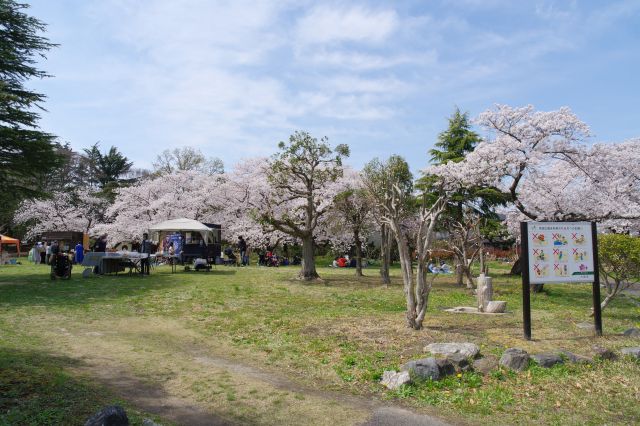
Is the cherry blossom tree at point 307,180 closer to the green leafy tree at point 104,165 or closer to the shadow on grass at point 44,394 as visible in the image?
the shadow on grass at point 44,394

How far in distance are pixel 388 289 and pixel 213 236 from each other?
16.1 metres

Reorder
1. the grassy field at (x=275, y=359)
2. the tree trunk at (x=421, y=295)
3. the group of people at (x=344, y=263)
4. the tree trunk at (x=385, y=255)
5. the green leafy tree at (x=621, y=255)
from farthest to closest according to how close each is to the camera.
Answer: the group of people at (x=344, y=263)
the tree trunk at (x=385, y=255)
the green leafy tree at (x=621, y=255)
the tree trunk at (x=421, y=295)
the grassy field at (x=275, y=359)

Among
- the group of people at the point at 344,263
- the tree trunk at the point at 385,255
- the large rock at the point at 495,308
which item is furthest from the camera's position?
the group of people at the point at 344,263

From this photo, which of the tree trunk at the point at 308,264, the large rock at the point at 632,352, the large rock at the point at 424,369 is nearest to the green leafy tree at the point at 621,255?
the large rock at the point at 632,352

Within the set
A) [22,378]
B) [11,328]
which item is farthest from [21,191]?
[22,378]

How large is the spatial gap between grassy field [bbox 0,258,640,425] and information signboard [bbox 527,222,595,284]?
3.52 ft

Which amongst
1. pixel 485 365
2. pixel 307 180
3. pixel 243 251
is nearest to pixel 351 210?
pixel 307 180

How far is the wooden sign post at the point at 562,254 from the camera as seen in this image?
324 inches

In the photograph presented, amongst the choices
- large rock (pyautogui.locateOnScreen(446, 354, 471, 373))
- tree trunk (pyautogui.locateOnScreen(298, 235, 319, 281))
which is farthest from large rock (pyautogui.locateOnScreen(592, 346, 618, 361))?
tree trunk (pyautogui.locateOnScreen(298, 235, 319, 281))

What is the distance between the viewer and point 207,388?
5.56 meters

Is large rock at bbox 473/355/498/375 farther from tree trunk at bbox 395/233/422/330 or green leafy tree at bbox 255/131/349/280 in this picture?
green leafy tree at bbox 255/131/349/280

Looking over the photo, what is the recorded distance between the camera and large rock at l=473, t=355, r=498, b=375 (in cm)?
615

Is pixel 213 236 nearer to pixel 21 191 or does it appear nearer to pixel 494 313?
pixel 21 191

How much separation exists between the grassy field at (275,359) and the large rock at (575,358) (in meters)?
0.10
